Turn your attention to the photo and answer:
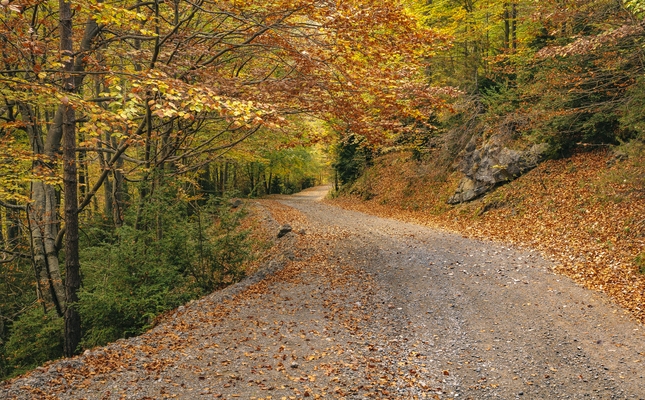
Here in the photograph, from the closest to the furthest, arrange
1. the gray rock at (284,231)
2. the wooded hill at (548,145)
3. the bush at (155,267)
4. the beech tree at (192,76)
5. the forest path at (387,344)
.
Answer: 1. the forest path at (387,344)
2. the beech tree at (192,76)
3. the bush at (155,267)
4. the wooded hill at (548,145)
5. the gray rock at (284,231)

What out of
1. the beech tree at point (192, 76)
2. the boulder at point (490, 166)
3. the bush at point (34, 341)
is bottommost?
the bush at point (34, 341)

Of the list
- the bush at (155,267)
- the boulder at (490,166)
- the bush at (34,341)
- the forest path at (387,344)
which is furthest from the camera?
the boulder at (490,166)

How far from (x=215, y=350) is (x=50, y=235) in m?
5.22

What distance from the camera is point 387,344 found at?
6293 millimetres

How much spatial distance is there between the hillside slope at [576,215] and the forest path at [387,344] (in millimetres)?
770

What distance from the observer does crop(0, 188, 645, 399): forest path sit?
16.3 feet

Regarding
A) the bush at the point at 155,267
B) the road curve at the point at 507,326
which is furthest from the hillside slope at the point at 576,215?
the bush at the point at 155,267

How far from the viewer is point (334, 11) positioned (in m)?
7.00

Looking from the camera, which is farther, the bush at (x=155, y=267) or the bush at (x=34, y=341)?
the bush at (x=34, y=341)

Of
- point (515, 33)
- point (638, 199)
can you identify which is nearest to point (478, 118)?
point (515, 33)

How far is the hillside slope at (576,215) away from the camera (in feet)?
27.0

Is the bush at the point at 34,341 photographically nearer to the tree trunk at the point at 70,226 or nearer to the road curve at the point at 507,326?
the tree trunk at the point at 70,226

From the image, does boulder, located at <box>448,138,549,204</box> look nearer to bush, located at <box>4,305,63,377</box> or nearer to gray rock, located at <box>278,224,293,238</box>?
gray rock, located at <box>278,224,293,238</box>

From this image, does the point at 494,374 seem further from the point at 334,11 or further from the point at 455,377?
the point at 334,11
